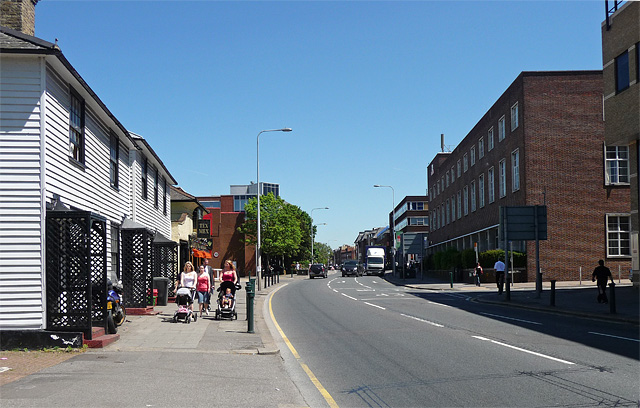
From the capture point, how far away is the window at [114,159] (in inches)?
736

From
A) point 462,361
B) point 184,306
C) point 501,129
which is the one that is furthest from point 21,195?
point 501,129

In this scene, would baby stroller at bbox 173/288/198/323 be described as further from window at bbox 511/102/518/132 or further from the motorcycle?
window at bbox 511/102/518/132

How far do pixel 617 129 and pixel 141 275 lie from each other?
66.6 feet

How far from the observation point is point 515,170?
4266cm

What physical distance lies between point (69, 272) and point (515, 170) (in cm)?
3551

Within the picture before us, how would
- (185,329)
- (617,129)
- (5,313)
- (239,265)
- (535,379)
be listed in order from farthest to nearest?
(239,265) → (617,129) → (185,329) → (5,313) → (535,379)

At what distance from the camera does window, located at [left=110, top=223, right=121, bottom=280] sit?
61.8 feet

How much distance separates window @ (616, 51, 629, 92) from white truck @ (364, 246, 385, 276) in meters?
48.7

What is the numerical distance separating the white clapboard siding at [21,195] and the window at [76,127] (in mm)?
1994

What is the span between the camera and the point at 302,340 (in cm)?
1402

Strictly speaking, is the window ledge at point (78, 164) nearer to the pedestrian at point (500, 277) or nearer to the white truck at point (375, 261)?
the pedestrian at point (500, 277)

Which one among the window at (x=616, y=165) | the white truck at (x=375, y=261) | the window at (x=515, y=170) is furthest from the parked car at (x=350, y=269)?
the window at (x=616, y=165)

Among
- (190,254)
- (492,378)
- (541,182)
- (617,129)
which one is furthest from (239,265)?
(492,378)

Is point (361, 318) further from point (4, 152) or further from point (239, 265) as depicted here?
point (239, 265)
